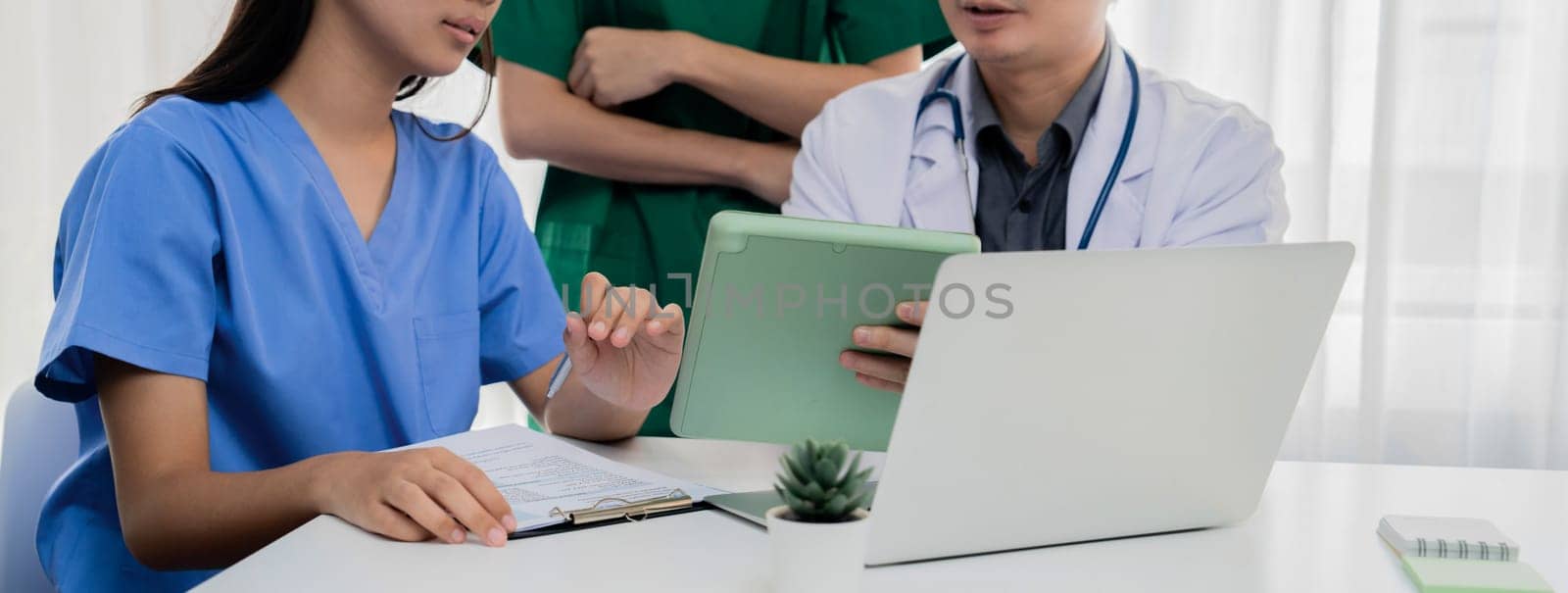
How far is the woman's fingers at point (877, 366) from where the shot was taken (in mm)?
929

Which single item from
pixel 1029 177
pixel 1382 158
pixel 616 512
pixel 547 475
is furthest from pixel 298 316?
pixel 1382 158

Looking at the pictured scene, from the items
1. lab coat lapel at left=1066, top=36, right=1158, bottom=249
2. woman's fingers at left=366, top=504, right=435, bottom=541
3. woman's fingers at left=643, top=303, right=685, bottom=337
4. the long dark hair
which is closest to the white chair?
the long dark hair

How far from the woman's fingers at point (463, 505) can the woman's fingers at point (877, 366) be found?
11.2 inches

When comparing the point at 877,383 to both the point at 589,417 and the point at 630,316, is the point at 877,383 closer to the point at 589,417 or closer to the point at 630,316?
the point at 630,316

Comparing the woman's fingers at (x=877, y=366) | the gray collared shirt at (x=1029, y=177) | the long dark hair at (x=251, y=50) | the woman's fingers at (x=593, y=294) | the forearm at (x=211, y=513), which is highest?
the long dark hair at (x=251, y=50)

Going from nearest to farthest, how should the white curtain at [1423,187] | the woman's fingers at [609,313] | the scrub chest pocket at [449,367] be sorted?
the woman's fingers at [609,313] < the scrub chest pocket at [449,367] < the white curtain at [1423,187]

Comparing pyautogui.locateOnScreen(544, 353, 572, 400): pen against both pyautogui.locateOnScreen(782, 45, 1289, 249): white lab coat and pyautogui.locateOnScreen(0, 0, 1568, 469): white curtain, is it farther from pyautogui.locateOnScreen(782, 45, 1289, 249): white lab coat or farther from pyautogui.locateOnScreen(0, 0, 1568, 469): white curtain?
pyautogui.locateOnScreen(0, 0, 1568, 469): white curtain

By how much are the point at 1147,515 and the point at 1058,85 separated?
822 millimetres

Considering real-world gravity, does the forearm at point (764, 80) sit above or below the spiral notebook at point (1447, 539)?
above

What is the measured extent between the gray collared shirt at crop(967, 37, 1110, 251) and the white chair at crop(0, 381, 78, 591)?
1029mm

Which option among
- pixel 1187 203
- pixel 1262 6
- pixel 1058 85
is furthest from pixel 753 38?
pixel 1262 6

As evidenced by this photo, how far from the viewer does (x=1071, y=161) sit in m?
Result: 1.56

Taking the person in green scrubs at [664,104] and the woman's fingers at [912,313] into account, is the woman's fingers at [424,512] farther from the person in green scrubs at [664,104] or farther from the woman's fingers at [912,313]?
the person in green scrubs at [664,104]

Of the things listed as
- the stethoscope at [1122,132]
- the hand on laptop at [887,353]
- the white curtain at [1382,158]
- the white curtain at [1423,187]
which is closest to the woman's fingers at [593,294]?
the hand on laptop at [887,353]
